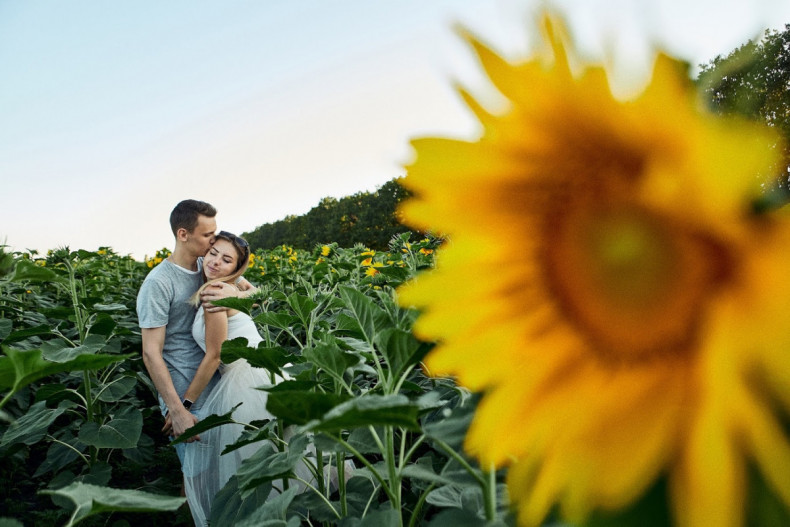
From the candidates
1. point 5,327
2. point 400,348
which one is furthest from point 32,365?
point 5,327

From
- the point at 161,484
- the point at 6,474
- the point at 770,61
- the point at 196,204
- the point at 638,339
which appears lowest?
the point at 161,484

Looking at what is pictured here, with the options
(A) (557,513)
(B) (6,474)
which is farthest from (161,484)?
(A) (557,513)

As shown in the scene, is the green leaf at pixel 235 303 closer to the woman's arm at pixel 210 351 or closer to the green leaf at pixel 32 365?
the green leaf at pixel 32 365

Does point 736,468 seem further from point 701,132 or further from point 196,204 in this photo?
point 196,204

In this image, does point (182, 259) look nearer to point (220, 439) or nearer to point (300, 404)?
point (220, 439)

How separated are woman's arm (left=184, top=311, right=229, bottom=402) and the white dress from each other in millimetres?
70

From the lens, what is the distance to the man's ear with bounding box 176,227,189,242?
3.26 metres

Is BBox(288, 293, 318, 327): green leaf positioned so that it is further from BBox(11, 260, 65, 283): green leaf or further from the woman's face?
the woman's face

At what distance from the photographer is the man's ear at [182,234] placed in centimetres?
326

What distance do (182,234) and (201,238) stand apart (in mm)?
118

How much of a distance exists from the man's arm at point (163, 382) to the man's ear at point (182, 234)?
655 mm

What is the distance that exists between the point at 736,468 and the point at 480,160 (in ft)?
0.70

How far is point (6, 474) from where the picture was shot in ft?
9.93

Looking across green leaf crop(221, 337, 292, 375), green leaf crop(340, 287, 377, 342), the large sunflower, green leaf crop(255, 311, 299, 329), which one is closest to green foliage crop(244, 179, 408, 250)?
green leaf crop(255, 311, 299, 329)
